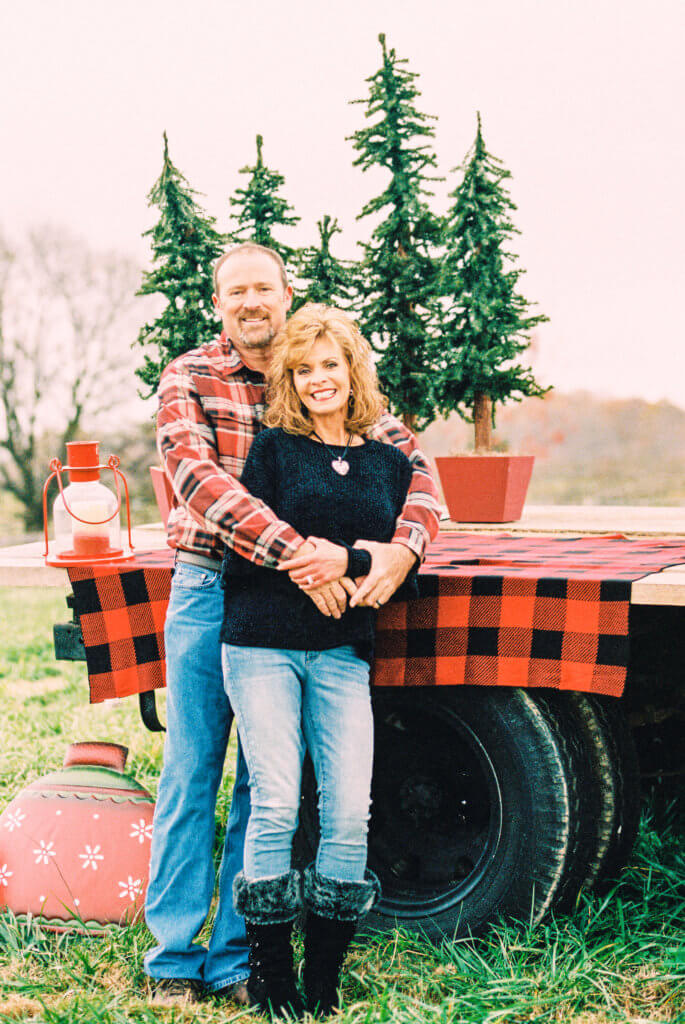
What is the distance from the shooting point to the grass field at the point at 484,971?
199 cm

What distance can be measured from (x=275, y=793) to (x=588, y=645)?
79 centimetres

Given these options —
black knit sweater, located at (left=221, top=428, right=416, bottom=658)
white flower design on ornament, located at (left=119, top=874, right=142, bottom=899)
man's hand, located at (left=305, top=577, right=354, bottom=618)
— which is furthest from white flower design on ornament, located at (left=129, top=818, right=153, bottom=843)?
man's hand, located at (left=305, top=577, right=354, bottom=618)

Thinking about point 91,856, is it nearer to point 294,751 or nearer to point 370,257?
point 294,751

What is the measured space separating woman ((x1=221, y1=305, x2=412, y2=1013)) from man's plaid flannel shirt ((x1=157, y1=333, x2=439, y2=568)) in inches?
3.1

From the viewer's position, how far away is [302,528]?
1971 millimetres

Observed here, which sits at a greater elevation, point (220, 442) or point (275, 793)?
point (220, 442)

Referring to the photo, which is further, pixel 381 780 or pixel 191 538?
pixel 381 780

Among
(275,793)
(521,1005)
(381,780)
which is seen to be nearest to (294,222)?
(381,780)

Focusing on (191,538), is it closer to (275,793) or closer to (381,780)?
(275,793)

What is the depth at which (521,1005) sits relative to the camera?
1.96 metres

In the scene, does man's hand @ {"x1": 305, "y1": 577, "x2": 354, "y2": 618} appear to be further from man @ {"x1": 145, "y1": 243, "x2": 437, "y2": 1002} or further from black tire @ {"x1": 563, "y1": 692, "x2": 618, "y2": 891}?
black tire @ {"x1": 563, "y1": 692, "x2": 618, "y2": 891}

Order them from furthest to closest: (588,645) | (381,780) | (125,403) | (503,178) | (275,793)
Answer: (125,403)
(503,178)
(381,780)
(588,645)
(275,793)

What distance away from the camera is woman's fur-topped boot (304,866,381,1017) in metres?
1.91

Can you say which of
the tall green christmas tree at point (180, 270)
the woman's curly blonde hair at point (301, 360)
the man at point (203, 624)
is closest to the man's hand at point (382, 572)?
the man at point (203, 624)
